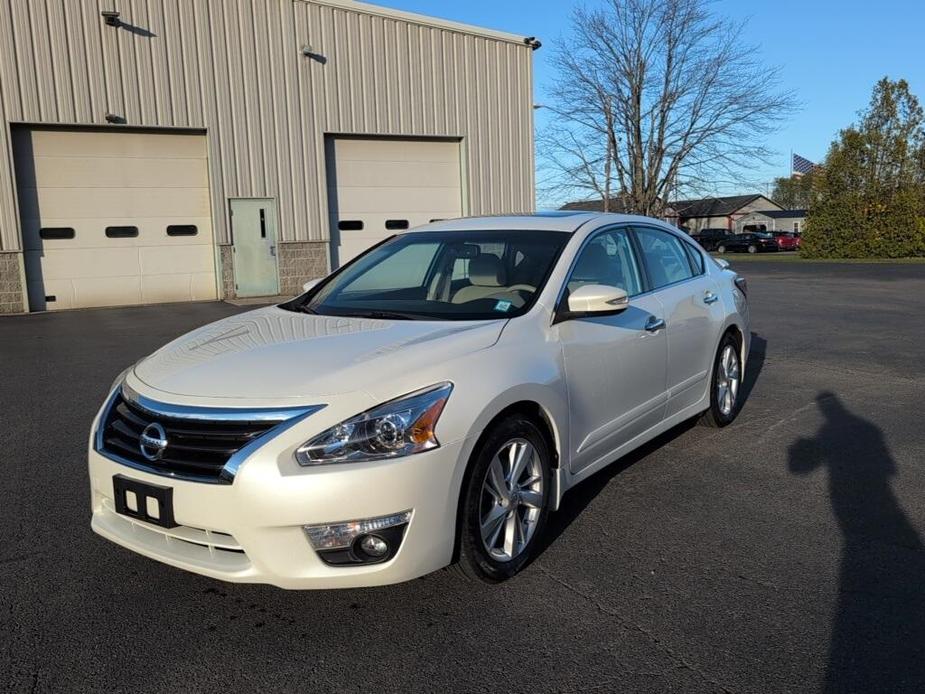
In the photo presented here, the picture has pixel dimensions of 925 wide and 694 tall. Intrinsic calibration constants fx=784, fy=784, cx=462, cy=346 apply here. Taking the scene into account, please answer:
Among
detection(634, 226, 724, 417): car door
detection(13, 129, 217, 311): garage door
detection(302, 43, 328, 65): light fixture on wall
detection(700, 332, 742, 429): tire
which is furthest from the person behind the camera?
detection(302, 43, 328, 65): light fixture on wall

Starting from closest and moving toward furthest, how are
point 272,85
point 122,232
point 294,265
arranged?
point 122,232, point 272,85, point 294,265

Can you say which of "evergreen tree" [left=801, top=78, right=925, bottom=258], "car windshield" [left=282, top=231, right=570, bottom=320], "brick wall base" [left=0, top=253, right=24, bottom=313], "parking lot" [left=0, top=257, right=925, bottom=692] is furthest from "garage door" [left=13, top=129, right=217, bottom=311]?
"evergreen tree" [left=801, top=78, right=925, bottom=258]

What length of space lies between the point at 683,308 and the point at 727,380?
112 cm

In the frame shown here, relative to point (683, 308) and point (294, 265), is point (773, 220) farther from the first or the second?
point (683, 308)

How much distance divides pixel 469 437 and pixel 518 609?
72 cm

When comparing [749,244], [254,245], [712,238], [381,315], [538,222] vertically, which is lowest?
[749,244]

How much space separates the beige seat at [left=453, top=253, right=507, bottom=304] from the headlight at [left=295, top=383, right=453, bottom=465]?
3.82ft

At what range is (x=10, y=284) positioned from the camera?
48.0ft

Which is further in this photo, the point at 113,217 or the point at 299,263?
the point at 299,263

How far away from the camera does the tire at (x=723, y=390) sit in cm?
547

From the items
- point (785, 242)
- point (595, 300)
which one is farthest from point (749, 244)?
point (595, 300)

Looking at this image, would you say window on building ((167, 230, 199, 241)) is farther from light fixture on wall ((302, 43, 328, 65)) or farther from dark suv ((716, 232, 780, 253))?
dark suv ((716, 232, 780, 253))

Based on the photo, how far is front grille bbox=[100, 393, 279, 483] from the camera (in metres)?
2.79

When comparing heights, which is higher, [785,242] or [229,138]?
[229,138]
